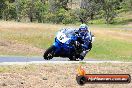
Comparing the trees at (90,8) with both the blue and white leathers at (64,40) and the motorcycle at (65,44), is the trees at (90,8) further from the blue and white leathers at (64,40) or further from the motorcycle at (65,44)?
the blue and white leathers at (64,40)

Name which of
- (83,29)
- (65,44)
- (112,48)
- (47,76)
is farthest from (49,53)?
(112,48)

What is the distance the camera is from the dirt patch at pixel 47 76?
13922mm

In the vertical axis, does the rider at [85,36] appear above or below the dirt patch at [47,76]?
above

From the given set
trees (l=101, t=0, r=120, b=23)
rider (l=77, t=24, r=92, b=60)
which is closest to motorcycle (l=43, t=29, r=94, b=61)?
rider (l=77, t=24, r=92, b=60)

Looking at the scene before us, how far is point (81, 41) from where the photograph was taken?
60.9 feet

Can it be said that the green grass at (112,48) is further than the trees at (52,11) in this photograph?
No

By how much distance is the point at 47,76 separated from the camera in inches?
595

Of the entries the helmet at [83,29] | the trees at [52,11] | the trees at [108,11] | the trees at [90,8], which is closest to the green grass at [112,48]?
the helmet at [83,29]

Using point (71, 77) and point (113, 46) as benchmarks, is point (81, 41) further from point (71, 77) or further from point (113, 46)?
point (113, 46)

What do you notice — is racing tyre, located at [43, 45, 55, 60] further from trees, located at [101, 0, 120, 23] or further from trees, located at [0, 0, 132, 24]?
trees, located at [101, 0, 120, 23]

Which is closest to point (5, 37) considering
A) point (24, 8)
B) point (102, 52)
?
point (102, 52)

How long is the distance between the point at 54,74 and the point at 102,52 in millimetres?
25601

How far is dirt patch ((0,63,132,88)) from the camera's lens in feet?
45.7

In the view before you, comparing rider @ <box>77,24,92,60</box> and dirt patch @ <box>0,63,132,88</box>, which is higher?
rider @ <box>77,24,92,60</box>
